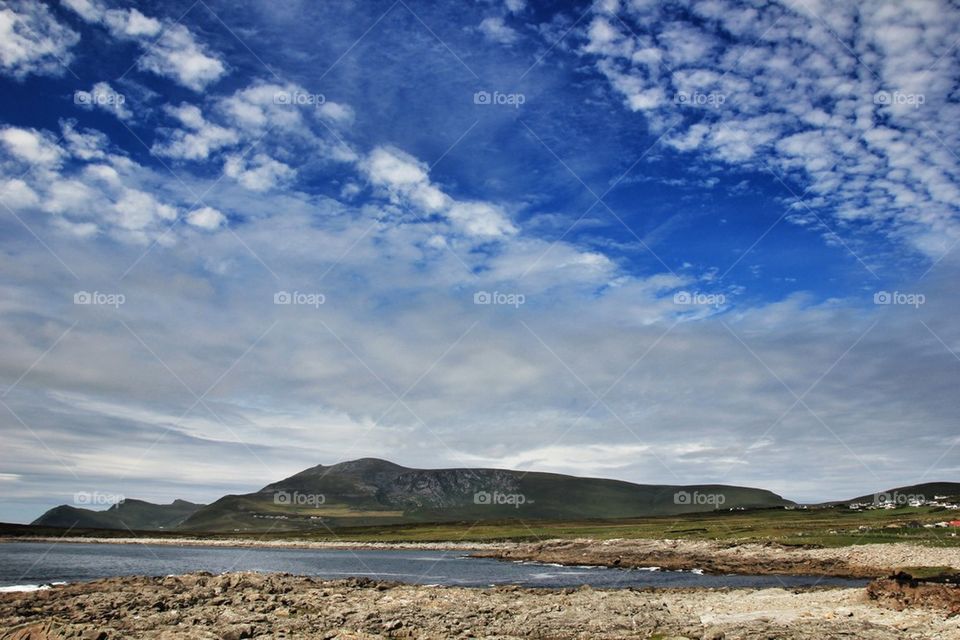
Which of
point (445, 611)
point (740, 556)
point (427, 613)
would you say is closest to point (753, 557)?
point (740, 556)

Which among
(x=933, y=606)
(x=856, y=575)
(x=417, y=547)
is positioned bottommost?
(x=417, y=547)

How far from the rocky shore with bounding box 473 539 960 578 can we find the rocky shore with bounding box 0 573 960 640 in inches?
859

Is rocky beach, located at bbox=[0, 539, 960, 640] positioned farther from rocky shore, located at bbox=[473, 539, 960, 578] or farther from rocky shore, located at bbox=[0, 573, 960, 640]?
rocky shore, located at bbox=[473, 539, 960, 578]

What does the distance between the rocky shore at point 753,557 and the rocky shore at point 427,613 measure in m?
21.8

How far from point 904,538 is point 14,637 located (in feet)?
281

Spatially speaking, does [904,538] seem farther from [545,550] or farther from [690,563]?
[545,550]

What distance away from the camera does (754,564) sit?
65.6 meters

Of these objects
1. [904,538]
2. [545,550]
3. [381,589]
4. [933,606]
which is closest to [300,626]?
[381,589]

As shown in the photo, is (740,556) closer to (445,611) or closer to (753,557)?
(753,557)

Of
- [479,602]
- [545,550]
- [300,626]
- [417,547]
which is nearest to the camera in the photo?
[300,626]

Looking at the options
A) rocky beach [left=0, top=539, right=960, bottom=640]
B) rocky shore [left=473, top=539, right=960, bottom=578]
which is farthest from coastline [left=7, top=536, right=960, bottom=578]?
rocky beach [left=0, top=539, right=960, bottom=640]

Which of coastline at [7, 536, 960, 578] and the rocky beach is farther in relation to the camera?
coastline at [7, 536, 960, 578]

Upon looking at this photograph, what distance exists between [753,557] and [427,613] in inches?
2153

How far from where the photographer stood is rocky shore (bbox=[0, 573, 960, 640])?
25328 millimetres
